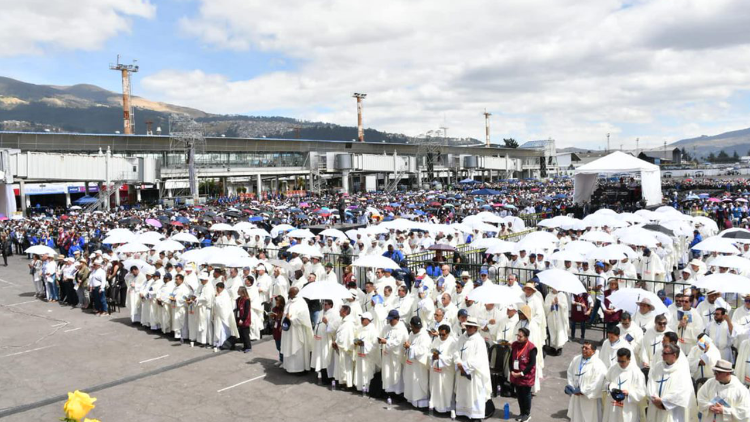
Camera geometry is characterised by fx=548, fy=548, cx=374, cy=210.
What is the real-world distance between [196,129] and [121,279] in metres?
47.7

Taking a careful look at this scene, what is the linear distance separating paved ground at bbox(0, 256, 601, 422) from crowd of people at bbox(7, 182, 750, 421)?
33cm

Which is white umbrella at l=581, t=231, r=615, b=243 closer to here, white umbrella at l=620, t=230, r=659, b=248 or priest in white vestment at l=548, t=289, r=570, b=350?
white umbrella at l=620, t=230, r=659, b=248

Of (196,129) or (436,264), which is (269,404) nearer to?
(436,264)

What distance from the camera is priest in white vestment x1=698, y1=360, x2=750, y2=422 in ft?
19.0

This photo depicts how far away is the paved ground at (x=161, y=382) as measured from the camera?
835 centimetres

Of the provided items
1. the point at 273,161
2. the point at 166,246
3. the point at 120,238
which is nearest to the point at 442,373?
the point at 166,246

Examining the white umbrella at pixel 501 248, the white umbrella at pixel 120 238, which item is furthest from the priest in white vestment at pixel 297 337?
the white umbrella at pixel 120 238

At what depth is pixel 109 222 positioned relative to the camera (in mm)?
29172

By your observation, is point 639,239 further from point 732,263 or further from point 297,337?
point 297,337

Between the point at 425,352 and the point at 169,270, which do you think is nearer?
the point at 425,352

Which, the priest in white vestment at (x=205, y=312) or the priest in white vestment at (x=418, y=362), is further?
the priest in white vestment at (x=205, y=312)

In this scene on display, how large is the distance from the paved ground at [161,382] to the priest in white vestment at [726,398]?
2.32 m

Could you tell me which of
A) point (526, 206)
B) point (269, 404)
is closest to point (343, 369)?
point (269, 404)

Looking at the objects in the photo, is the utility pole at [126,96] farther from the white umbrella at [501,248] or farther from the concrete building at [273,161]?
the white umbrella at [501,248]
